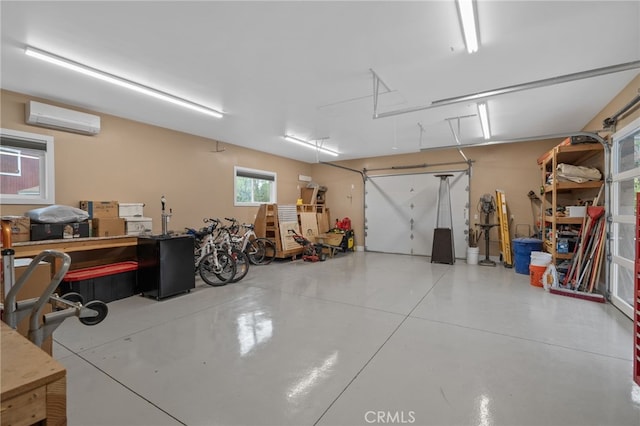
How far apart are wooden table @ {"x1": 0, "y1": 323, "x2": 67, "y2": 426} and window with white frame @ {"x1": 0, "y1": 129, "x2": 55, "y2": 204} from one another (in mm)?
4080

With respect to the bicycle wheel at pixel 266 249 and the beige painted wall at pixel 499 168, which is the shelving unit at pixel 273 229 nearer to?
the bicycle wheel at pixel 266 249

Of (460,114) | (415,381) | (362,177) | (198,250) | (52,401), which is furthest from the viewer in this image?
(362,177)

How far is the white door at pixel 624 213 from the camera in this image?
3237 mm

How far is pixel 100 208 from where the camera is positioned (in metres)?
4.16

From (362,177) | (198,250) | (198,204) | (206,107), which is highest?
(206,107)

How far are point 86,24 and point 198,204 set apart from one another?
3.82m

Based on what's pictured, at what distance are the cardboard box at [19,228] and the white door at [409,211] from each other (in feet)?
Answer: 23.6

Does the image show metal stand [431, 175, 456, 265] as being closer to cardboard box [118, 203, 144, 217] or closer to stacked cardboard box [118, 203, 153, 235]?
stacked cardboard box [118, 203, 153, 235]

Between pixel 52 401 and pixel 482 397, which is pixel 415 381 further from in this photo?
pixel 52 401

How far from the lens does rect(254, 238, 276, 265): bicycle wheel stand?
21.3ft

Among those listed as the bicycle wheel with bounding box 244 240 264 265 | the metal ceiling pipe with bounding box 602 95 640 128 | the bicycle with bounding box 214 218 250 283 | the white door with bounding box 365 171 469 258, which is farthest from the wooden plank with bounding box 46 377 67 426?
the white door with bounding box 365 171 469 258

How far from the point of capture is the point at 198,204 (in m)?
5.82

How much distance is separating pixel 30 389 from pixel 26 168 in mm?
4527

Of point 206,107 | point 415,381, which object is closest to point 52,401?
point 415,381
